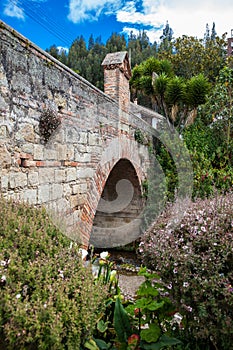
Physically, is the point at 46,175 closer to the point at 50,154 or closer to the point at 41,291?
the point at 50,154

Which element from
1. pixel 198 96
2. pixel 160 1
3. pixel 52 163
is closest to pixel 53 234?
pixel 52 163

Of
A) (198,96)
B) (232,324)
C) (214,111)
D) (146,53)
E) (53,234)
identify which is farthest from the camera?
(146,53)

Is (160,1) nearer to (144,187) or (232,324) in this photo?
(144,187)

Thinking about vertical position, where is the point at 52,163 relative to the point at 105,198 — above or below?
above

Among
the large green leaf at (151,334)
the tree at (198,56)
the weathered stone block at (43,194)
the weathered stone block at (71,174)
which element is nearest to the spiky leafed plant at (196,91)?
the weathered stone block at (71,174)

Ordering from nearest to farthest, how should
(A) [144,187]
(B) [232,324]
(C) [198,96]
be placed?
(B) [232,324]
(A) [144,187]
(C) [198,96]

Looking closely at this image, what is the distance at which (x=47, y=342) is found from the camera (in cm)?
138

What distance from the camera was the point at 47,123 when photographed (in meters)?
3.69

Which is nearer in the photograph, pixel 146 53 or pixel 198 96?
pixel 198 96

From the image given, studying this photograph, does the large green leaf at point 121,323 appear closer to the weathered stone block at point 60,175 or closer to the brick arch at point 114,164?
the weathered stone block at point 60,175

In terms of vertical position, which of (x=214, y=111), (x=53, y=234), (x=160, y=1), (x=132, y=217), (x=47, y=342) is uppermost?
(x=160, y=1)

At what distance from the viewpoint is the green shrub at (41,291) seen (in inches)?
53.7

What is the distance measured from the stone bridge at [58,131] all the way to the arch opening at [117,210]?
157 centimetres

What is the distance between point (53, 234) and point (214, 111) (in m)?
9.93
